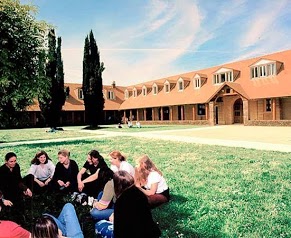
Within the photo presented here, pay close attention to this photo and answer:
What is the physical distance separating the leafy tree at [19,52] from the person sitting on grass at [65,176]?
11.6 meters

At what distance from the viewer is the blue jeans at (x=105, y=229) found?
4.26m

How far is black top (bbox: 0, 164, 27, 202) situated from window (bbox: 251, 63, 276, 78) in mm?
31189

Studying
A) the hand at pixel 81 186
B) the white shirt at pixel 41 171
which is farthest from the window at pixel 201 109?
the hand at pixel 81 186

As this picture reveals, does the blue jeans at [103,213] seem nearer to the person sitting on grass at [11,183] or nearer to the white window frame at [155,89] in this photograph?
the person sitting on grass at [11,183]

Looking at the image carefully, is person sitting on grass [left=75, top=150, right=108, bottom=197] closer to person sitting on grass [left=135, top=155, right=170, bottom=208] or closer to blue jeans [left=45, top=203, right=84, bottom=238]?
person sitting on grass [left=135, top=155, right=170, bottom=208]

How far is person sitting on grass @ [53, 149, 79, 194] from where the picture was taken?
262 inches

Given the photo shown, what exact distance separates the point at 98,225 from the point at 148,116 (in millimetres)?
43829

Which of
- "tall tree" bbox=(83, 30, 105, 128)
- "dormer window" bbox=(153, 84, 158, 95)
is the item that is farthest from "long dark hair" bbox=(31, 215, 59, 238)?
"dormer window" bbox=(153, 84, 158, 95)

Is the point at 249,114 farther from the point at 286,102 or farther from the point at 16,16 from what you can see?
the point at 16,16

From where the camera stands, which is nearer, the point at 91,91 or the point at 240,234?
the point at 240,234

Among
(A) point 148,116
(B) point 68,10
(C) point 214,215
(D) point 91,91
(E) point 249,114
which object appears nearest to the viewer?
(C) point 214,215

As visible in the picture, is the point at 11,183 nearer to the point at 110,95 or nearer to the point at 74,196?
the point at 74,196

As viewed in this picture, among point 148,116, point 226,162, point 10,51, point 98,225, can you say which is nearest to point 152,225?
point 98,225

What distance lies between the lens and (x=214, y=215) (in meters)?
5.18
